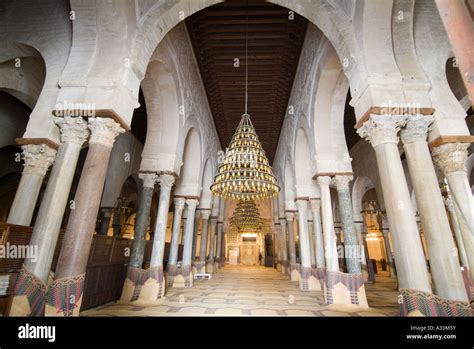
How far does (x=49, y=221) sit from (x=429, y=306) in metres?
5.00

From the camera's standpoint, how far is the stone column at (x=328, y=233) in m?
5.91

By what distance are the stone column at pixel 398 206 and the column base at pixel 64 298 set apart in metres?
4.20

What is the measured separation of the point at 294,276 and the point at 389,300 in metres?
4.95

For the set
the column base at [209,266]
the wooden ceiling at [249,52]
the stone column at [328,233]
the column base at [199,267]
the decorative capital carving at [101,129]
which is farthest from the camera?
the column base at [209,266]

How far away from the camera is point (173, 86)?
659 centimetres

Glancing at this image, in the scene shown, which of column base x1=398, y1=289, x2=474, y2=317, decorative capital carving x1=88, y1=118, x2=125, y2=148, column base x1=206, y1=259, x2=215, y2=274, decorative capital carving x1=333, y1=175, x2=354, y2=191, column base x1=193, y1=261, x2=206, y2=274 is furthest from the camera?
column base x1=206, y1=259, x2=215, y2=274

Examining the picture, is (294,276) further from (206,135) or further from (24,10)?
(24,10)

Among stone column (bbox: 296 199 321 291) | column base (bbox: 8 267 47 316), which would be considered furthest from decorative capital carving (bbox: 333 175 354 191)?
column base (bbox: 8 267 47 316)

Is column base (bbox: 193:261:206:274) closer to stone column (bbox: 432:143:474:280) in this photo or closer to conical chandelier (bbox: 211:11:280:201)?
conical chandelier (bbox: 211:11:280:201)

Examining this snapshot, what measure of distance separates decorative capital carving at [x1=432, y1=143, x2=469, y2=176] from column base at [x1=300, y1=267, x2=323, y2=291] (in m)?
5.64

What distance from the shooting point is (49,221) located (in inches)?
128

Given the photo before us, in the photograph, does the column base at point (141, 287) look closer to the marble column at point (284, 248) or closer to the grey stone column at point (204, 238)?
the grey stone column at point (204, 238)

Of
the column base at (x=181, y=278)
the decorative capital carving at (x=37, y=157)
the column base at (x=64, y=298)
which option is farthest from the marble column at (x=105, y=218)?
the column base at (x=64, y=298)

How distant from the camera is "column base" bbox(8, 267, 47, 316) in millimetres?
2924
